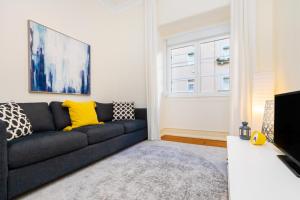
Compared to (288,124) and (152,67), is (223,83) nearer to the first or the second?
(152,67)

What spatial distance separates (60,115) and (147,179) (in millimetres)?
1545

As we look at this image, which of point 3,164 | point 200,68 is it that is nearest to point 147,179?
point 3,164

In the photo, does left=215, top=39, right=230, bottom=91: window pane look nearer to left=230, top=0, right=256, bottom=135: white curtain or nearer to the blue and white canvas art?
left=230, top=0, right=256, bottom=135: white curtain

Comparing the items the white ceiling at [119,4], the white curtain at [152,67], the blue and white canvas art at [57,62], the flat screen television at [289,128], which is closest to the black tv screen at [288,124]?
the flat screen television at [289,128]

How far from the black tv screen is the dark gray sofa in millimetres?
1881

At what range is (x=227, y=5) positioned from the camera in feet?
8.83

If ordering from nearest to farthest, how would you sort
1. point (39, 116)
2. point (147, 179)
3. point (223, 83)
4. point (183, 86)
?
1. point (147, 179)
2. point (39, 116)
3. point (223, 83)
4. point (183, 86)

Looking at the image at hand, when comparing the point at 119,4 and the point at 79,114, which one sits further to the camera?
the point at 119,4

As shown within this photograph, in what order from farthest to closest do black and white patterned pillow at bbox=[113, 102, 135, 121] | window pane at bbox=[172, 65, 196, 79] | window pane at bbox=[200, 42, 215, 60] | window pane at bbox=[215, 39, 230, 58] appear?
window pane at bbox=[172, 65, 196, 79]
window pane at bbox=[200, 42, 215, 60]
window pane at bbox=[215, 39, 230, 58]
black and white patterned pillow at bbox=[113, 102, 135, 121]

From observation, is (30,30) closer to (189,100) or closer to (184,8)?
(184,8)

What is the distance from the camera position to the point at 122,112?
3156 mm

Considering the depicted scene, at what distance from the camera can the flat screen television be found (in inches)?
37.4

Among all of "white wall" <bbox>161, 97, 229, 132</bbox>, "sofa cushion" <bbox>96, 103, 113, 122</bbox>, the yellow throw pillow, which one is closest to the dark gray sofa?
the yellow throw pillow

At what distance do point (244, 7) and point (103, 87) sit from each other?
2.91m
